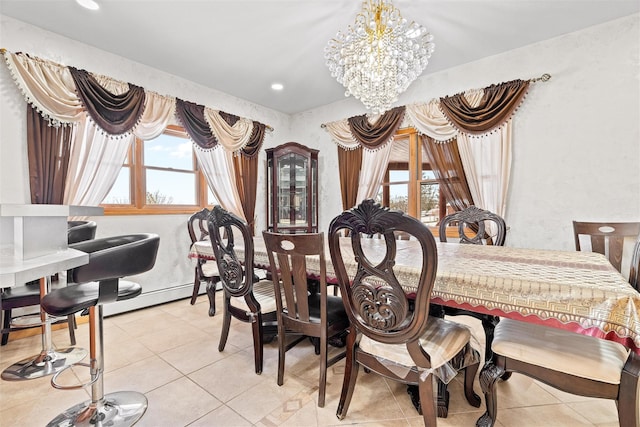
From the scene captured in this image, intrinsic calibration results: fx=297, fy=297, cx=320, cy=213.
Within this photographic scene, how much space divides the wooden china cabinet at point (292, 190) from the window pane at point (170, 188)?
1.09 meters

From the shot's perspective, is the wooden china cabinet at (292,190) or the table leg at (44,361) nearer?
the table leg at (44,361)

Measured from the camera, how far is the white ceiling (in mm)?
2289

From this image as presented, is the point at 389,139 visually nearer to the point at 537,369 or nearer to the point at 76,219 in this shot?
the point at 537,369

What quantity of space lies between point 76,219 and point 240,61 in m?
2.20

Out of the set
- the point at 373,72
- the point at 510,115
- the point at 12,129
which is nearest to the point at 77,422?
the point at 12,129

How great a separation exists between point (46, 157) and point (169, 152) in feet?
3.97

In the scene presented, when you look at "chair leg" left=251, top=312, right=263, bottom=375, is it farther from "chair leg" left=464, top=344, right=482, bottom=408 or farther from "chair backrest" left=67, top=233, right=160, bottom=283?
"chair leg" left=464, top=344, right=482, bottom=408

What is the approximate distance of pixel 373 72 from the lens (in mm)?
2223

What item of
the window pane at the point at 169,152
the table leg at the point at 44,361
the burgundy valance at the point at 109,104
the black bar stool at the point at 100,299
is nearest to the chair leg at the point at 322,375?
the black bar stool at the point at 100,299

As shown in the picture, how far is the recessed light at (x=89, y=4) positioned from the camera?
7.27 ft

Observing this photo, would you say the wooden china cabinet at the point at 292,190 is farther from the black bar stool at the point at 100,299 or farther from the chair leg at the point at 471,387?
the chair leg at the point at 471,387

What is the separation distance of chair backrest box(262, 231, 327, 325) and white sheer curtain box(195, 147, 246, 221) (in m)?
2.36

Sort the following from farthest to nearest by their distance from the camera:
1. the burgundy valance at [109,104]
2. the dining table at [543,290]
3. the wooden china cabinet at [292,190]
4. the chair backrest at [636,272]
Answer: the wooden china cabinet at [292,190]
the burgundy valance at [109,104]
the chair backrest at [636,272]
the dining table at [543,290]

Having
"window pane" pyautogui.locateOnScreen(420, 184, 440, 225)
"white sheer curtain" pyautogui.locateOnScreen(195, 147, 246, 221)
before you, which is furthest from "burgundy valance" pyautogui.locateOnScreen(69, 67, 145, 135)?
"window pane" pyautogui.locateOnScreen(420, 184, 440, 225)
